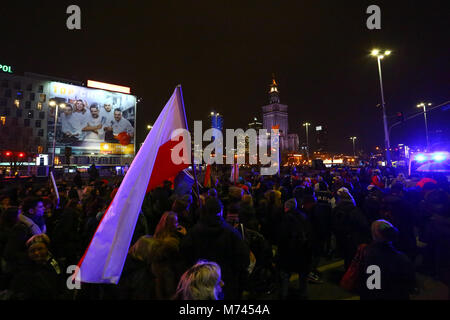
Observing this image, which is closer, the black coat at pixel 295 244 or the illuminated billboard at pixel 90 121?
the black coat at pixel 295 244

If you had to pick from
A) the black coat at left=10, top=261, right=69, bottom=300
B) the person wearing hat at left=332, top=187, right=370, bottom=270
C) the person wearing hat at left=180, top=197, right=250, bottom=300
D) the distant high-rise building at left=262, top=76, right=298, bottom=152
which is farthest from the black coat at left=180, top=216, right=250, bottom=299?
the distant high-rise building at left=262, top=76, right=298, bottom=152

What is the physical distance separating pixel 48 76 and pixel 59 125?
20.1 metres

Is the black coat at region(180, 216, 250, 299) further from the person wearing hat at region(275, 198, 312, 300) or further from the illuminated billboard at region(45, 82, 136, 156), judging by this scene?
the illuminated billboard at region(45, 82, 136, 156)

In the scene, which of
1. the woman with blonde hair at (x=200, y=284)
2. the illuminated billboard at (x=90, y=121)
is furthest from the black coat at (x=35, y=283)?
the illuminated billboard at (x=90, y=121)

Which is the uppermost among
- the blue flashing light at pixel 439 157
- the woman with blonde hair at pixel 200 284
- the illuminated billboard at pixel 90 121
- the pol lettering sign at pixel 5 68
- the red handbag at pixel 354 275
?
the pol lettering sign at pixel 5 68

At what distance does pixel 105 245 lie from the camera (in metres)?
2.65

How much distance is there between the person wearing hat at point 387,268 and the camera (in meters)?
2.77

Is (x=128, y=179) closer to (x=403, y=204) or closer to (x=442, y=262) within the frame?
(x=442, y=262)

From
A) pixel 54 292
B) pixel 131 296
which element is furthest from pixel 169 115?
pixel 54 292

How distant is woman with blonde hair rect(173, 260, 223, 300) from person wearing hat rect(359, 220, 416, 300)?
1906mm

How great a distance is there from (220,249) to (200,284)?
0.86m

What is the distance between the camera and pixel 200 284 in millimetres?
2221

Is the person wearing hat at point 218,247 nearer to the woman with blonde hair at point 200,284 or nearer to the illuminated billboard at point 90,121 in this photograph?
the woman with blonde hair at point 200,284
